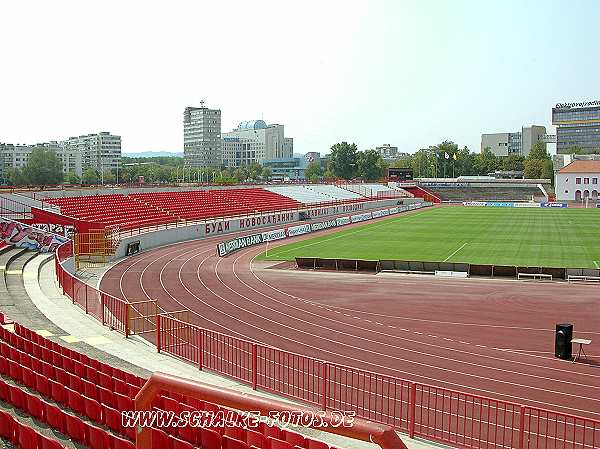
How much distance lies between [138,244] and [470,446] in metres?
35.8

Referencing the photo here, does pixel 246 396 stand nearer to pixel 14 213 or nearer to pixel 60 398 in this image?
pixel 60 398

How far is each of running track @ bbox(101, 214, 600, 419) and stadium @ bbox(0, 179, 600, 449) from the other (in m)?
0.10

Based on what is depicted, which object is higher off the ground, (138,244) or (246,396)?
(246,396)

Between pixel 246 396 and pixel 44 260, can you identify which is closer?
pixel 246 396

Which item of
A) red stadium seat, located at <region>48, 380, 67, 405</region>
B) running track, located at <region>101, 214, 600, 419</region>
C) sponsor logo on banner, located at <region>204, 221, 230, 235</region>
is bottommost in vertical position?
running track, located at <region>101, 214, 600, 419</region>

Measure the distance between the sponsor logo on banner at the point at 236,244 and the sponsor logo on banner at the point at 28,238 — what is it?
9744 mm

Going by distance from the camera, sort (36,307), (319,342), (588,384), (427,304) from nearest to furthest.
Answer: (588,384) → (319,342) → (36,307) → (427,304)

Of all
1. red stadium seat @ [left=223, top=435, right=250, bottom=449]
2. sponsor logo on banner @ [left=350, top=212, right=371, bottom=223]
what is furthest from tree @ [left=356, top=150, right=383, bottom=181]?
red stadium seat @ [left=223, top=435, right=250, bottom=449]

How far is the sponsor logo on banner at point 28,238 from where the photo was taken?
3875 cm

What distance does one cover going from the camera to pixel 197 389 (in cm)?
455

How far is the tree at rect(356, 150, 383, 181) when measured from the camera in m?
163

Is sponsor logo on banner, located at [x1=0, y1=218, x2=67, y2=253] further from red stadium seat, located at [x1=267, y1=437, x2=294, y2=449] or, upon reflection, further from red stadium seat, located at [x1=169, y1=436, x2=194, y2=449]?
red stadium seat, located at [x1=267, y1=437, x2=294, y2=449]

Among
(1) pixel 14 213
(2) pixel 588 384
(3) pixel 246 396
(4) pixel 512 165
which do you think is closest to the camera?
(3) pixel 246 396

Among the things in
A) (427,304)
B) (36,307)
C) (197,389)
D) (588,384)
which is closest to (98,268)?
(36,307)
